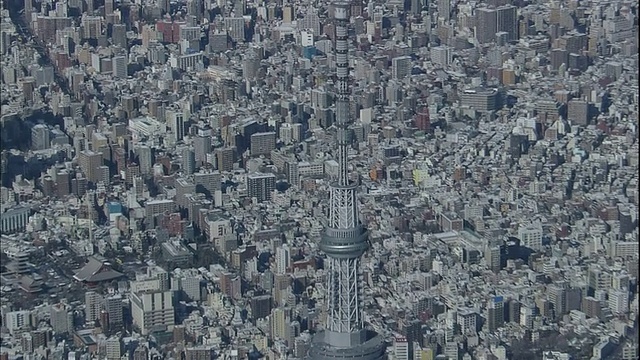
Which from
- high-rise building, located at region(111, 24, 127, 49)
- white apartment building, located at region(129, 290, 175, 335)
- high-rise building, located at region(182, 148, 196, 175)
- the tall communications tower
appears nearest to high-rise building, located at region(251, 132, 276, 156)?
high-rise building, located at region(182, 148, 196, 175)

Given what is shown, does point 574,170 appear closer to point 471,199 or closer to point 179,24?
point 471,199

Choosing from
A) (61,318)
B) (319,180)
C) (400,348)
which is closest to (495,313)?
(400,348)

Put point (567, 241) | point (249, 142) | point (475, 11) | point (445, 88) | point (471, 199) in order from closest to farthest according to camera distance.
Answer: point (567, 241) < point (471, 199) < point (249, 142) < point (445, 88) < point (475, 11)

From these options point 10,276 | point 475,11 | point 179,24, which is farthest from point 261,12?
point 10,276

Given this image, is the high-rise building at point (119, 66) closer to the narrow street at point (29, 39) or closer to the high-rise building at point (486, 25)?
the narrow street at point (29, 39)

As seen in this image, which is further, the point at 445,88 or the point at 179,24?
the point at 179,24

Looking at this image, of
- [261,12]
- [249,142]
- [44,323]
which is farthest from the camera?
[261,12]

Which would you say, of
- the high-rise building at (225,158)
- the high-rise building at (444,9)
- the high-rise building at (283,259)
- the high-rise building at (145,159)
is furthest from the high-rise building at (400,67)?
the high-rise building at (283,259)
